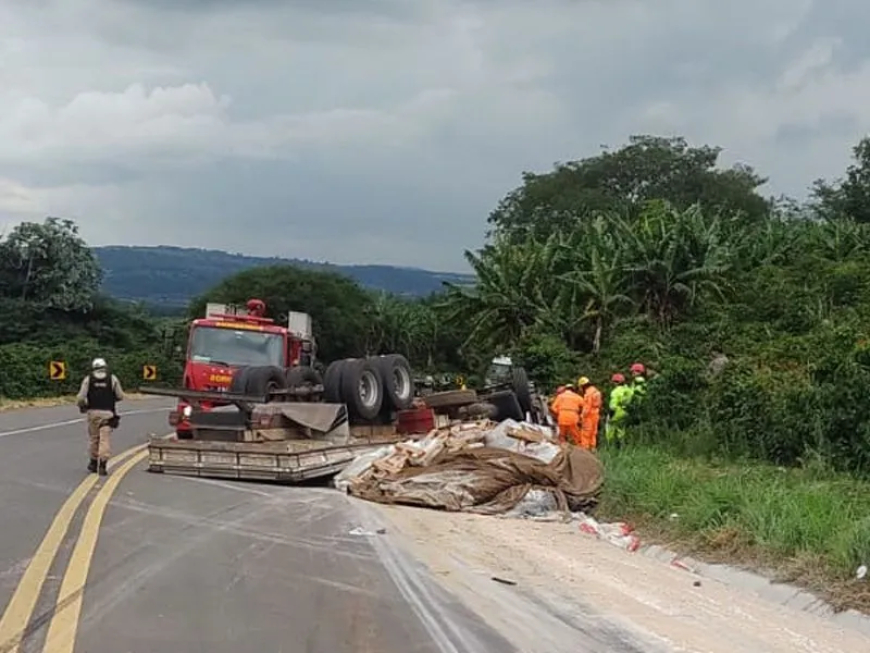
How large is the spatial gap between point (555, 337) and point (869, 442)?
79.4 ft

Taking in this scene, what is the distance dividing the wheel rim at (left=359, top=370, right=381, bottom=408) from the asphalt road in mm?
4652

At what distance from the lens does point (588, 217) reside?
71062mm

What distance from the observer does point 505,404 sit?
23.5 m

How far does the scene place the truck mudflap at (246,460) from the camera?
643 inches

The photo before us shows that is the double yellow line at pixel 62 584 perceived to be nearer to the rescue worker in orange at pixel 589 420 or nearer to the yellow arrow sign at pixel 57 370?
the rescue worker in orange at pixel 589 420

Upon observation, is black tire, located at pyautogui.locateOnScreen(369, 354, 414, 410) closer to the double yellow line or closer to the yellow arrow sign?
the double yellow line

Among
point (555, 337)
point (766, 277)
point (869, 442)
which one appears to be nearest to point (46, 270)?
point (555, 337)

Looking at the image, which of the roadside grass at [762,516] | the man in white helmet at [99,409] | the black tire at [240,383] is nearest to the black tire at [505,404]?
the black tire at [240,383]

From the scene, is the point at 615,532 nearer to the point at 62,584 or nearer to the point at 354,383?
the point at 62,584

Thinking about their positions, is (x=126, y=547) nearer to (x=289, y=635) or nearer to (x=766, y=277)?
(x=289, y=635)

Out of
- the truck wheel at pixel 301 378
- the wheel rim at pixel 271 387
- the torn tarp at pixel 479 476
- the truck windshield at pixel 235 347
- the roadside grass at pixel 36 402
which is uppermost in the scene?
the truck windshield at pixel 235 347

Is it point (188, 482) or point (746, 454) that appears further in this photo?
point (746, 454)

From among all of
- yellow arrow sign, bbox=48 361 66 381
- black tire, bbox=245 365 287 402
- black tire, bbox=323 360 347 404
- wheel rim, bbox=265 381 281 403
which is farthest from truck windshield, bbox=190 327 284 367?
yellow arrow sign, bbox=48 361 66 381

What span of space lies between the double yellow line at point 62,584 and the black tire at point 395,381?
7.27m
